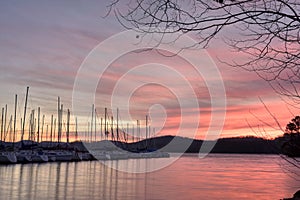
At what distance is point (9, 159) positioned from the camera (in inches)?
2053

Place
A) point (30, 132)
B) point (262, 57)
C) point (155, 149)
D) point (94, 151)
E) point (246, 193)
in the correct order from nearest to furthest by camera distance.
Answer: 1. point (262, 57)
2. point (246, 193)
3. point (30, 132)
4. point (94, 151)
5. point (155, 149)

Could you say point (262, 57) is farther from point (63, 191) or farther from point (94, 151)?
point (94, 151)

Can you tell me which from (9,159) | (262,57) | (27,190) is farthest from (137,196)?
(9,159)

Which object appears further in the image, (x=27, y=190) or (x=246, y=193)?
(x=246, y=193)

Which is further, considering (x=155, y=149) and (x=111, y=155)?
(x=155, y=149)

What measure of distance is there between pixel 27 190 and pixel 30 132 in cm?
4333

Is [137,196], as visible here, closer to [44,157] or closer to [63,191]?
[63,191]

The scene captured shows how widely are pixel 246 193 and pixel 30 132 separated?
4508 cm

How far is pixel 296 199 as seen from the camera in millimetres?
18953

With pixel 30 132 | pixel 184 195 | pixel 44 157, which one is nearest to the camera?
pixel 184 195

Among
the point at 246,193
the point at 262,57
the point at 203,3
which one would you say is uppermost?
the point at 203,3

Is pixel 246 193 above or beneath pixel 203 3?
beneath

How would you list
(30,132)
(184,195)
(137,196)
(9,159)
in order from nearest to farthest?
(137,196) < (184,195) < (9,159) < (30,132)

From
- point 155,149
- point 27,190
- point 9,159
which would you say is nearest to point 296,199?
point 27,190
